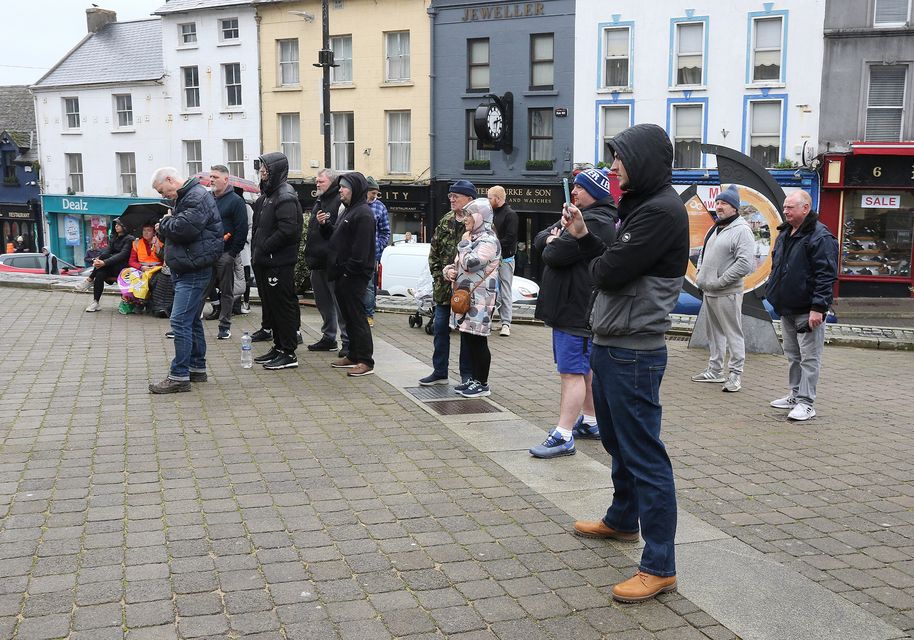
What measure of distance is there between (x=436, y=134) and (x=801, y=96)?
11686 mm

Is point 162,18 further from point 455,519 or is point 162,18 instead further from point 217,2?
point 455,519

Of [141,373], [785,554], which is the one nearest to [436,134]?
[141,373]

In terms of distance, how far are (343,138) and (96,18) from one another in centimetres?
1607

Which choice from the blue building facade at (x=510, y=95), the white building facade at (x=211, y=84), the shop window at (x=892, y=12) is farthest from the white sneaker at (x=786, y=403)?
the white building facade at (x=211, y=84)

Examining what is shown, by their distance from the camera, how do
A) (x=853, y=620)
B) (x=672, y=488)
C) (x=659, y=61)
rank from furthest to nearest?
(x=659, y=61) < (x=672, y=488) < (x=853, y=620)

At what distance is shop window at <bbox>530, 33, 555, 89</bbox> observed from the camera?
28422 mm

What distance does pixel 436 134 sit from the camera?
3055 centimetres

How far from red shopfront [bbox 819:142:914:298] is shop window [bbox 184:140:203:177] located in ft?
76.3

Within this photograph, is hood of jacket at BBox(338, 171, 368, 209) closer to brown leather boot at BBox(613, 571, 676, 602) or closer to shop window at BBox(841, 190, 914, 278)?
brown leather boot at BBox(613, 571, 676, 602)

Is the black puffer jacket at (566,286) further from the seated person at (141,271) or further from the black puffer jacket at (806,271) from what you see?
the seated person at (141,271)

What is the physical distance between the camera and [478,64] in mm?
29688

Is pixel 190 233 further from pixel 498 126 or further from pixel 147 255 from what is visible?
pixel 498 126

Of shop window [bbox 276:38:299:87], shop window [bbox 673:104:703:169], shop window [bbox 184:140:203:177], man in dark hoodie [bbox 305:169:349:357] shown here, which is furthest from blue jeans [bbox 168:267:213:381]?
shop window [bbox 184:140:203:177]

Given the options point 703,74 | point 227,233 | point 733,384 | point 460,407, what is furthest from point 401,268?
point 703,74
